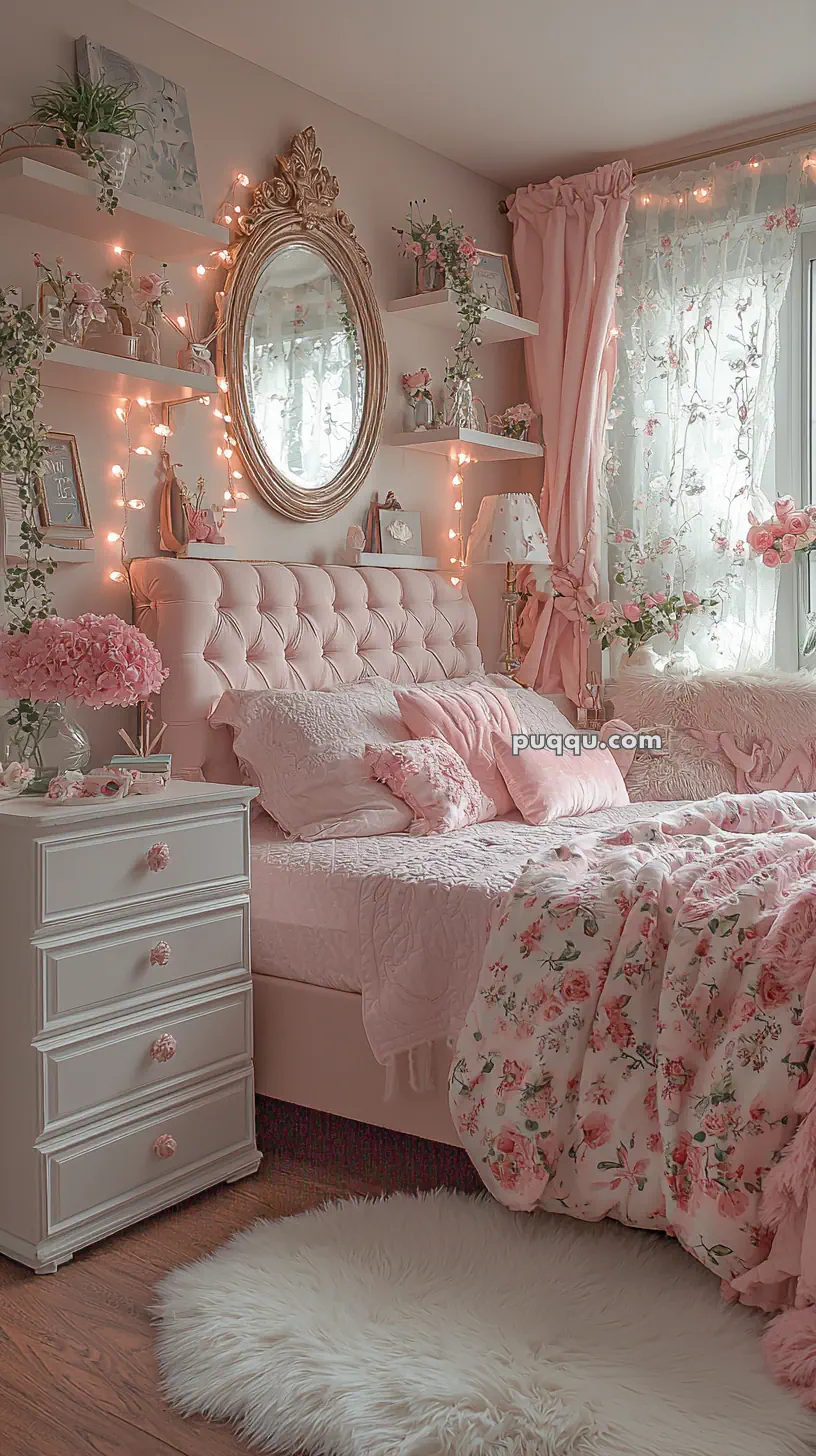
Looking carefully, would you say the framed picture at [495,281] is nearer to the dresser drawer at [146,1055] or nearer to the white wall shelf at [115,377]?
the white wall shelf at [115,377]

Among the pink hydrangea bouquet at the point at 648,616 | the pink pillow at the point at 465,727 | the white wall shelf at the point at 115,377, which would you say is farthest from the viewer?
the pink hydrangea bouquet at the point at 648,616

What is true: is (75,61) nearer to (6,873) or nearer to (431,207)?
(431,207)

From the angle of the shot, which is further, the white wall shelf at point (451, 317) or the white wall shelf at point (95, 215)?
the white wall shelf at point (451, 317)

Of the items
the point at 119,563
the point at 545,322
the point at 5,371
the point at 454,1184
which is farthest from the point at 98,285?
the point at 454,1184

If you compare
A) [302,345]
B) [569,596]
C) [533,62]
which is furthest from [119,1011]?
[533,62]

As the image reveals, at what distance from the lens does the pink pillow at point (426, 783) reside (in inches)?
114

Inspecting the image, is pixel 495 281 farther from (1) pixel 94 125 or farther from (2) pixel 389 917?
(2) pixel 389 917

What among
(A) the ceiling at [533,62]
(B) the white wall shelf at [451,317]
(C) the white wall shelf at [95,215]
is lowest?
(C) the white wall shelf at [95,215]

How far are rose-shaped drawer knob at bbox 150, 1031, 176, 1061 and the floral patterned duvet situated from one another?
56 cm

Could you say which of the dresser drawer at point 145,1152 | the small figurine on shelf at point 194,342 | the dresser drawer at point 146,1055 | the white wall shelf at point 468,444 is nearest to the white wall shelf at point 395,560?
the white wall shelf at point 468,444

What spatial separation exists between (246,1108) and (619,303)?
122 inches

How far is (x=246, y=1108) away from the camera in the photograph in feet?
8.34

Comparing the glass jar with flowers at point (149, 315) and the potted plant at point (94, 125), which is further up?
the potted plant at point (94, 125)

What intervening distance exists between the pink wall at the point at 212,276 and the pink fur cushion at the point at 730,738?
0.88m
